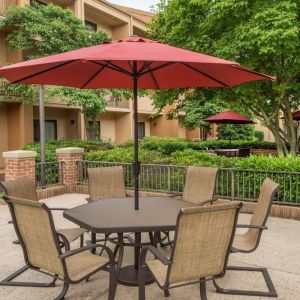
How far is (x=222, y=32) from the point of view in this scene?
38.5 ft

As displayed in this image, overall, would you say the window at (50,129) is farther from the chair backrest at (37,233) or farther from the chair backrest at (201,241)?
the chair backrest at (201,241)

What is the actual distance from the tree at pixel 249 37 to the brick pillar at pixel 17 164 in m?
5.95

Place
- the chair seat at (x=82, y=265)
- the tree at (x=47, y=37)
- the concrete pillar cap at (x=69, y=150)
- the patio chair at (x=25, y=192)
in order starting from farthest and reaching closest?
the tree at (x=47, y=37) → the concrete pillar cap at (x=69, y=150) → the patio chair at (x=25, y=192) → the chair seat at (x=82, y=265)

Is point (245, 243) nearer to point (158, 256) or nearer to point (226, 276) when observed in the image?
point (226, 276)

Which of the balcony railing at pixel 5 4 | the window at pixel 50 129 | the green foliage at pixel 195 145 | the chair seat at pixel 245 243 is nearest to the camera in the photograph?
the chair seat at pixel 245 243

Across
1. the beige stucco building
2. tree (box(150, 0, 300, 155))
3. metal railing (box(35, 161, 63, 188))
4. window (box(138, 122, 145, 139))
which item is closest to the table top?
metal railing (box(35, 161, 63, 188))

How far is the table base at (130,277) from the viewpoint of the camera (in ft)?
13.9

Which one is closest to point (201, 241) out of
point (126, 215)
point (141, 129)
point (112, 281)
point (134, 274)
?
point (112, 281)

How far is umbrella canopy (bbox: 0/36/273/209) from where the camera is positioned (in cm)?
364

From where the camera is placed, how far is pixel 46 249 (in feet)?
11.3

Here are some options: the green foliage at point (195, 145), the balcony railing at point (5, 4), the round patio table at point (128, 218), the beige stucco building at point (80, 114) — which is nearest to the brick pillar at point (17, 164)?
the round patio table at point (128, 218)

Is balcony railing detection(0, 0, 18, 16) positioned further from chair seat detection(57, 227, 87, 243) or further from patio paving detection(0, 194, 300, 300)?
chair seat detection(57, 227, 87, 243)

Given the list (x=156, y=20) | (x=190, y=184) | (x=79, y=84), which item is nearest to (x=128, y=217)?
(x=190, y=184)

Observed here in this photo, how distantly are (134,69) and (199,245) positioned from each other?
252 cm
